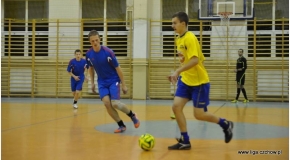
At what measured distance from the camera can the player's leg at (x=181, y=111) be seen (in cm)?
582

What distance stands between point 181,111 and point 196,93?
13.5 inches

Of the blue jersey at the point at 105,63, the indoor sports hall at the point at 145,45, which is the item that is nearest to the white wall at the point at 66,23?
the indoor sports hall at the point at 145,45

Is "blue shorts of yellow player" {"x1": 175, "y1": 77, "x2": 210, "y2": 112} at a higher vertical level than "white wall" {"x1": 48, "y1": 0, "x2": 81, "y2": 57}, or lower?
lower

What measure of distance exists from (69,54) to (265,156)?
16115mm

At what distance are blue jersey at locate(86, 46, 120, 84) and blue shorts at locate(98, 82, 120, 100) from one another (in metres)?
0.07

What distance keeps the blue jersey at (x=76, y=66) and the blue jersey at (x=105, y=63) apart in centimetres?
581

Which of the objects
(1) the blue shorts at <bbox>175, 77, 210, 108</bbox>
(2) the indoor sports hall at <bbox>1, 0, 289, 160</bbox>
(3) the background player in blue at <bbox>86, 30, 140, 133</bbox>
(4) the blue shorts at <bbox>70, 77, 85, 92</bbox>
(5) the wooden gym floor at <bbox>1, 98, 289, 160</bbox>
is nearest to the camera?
(5) the wooden gym floor at <bbox>1, 98, 289, 160</bbox>

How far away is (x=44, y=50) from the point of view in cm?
2069

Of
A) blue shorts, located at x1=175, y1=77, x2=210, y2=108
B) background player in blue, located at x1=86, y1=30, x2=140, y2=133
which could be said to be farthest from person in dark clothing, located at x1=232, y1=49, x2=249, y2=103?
blue shorts, located at x1=175, y1=77, x2=210, y2=108

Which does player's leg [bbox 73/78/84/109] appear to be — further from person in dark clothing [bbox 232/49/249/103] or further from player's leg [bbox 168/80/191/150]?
player's leg [bbox 168/80/191/150]

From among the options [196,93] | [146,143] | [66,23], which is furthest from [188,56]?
[66,23]

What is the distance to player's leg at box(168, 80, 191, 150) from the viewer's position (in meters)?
5.82

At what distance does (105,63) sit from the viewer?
7621 mm

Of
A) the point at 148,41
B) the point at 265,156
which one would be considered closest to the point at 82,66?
the point at 148,41
